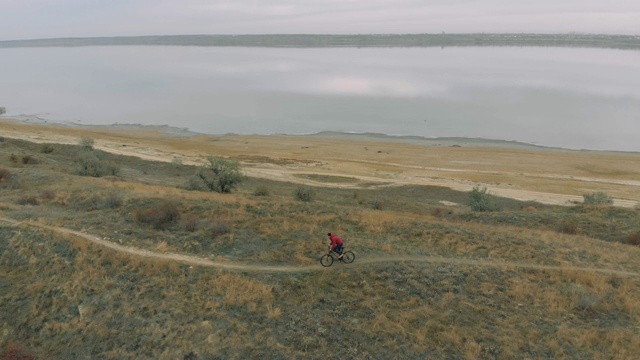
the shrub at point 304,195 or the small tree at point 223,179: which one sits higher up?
the small tree at point 223,179

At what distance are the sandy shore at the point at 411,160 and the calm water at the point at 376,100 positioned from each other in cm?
867

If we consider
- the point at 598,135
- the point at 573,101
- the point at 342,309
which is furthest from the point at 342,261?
the point at 573,101

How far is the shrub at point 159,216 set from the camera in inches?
875

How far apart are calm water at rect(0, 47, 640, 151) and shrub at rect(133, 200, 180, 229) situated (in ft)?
202

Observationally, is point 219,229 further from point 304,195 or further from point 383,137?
point 383,137

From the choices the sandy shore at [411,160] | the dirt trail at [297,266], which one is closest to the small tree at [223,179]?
the sandy shore at [411,160]

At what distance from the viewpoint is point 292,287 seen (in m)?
17.2

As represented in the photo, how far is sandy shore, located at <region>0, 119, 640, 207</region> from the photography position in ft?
157

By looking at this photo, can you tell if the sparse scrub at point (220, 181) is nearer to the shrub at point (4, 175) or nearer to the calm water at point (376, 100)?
the shrub at point (4, 175)

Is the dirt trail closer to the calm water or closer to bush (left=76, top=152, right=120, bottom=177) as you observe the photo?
bush (left=76, top=152, right=120, bottom=177)

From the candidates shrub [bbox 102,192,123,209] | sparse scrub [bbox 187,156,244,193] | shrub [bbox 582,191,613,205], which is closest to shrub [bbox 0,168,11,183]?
shrub [bbox 102,192,123,209]

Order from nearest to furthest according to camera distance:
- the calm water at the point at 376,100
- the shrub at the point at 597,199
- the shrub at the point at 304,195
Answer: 1. the shrub at the point at 304,195
2. the shrub at the point at 597,199
3. the calm water at the point at 376,100

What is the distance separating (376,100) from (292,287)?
96570mm

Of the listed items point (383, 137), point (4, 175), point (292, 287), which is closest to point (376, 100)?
point (383, 137)
